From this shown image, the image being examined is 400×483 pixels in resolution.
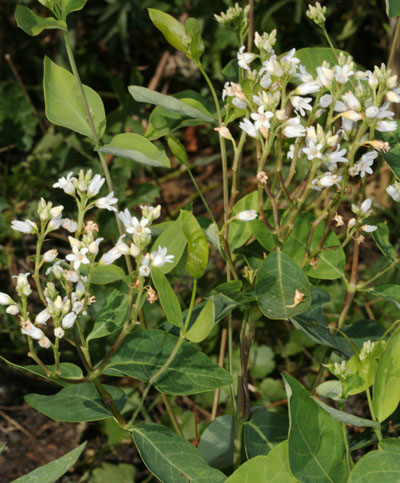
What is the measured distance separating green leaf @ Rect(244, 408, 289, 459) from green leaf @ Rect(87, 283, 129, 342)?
0.27 m

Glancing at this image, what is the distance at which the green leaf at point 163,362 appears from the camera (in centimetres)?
81

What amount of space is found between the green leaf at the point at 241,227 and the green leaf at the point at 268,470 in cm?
30

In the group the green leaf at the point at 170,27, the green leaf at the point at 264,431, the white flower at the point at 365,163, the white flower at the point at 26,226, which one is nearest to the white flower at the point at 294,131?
the white flower at the point at 365,163

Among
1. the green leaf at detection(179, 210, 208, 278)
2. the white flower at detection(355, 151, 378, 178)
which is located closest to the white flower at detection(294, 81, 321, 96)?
the white flower at detection(355, 151, 378, 178)

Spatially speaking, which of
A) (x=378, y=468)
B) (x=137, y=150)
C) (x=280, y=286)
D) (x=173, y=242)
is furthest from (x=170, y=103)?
(x=378, y=468)

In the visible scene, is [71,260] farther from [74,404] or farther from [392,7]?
[392,7]

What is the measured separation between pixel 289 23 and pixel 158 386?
4.92 feet

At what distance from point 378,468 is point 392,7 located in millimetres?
611

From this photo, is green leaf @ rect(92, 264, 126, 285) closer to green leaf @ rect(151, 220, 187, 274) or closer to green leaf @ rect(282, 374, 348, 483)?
green leaf @ rect(151, 220, 187, 274)

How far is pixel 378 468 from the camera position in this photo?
749mm

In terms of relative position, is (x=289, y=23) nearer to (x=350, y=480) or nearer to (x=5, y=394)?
(x=5, y=394)

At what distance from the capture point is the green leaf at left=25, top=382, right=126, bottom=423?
800mm

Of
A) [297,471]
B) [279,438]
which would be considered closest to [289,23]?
[279,438]

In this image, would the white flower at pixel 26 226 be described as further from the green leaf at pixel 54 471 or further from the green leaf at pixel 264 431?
the green leaf at pixel 264 431
